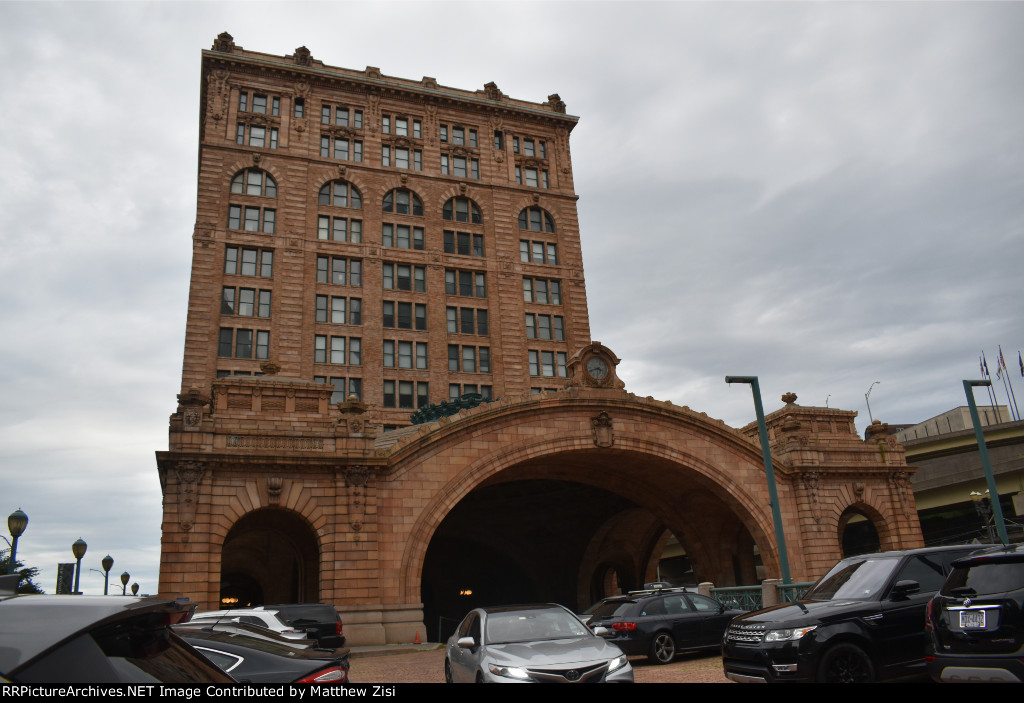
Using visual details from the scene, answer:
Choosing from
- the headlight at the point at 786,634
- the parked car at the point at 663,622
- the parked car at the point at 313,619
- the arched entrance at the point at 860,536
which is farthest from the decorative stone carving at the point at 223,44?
the headlight at the point at 786,634

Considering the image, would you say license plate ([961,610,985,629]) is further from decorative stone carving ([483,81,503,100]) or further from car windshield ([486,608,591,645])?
decorative stone carving ([483,81,503,100])

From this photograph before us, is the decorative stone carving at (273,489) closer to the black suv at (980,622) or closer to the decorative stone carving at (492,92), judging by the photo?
the black suv at (980,622)

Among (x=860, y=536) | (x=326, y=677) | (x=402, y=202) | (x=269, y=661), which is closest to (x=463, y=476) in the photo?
(x=269, y=661)

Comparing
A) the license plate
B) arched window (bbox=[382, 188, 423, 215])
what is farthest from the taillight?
arched window (bbox=[382, 188, 423, 215])

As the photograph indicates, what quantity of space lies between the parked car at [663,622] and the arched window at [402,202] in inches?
1705

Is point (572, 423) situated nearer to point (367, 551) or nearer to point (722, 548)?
point (367, 551)

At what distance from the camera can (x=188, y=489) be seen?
76.6 ft

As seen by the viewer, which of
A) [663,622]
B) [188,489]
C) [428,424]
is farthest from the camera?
[428,424]

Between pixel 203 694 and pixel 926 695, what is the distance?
356cm

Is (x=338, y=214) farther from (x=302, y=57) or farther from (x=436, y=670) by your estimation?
(x=436, y=670)

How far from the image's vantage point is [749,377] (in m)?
22.4

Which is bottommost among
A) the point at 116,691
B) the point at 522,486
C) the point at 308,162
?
the point at 116,691

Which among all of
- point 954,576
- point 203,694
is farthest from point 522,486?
point 203,694

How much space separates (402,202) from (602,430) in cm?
3302
